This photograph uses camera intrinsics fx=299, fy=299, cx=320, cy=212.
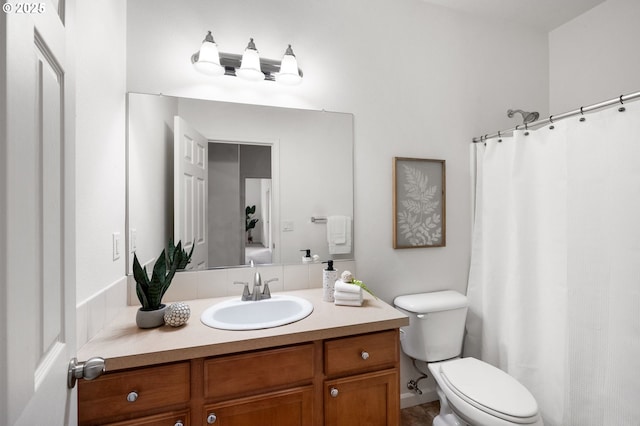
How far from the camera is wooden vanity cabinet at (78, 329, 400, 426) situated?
990 millimetres

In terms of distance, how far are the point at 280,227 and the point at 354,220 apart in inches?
18.2

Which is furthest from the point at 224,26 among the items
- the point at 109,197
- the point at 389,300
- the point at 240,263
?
the point at 389,300

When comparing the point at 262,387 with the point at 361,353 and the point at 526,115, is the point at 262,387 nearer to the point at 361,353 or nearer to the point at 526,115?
the point at 361,353

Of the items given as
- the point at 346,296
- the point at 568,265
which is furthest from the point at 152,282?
the point at 568,265

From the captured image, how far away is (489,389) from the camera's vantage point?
1385 millimetres

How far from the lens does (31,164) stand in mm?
464

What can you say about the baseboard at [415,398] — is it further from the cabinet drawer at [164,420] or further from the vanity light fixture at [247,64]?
the vanity light fixture at [247,64]

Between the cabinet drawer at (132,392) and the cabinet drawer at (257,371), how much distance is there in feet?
0.31

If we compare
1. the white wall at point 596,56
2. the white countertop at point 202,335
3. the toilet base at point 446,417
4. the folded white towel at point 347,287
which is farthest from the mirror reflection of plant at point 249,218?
the white wall at point 596,56

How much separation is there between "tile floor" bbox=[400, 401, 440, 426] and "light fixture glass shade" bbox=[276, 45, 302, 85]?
7.00ft

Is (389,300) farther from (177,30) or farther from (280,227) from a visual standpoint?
(177,30)

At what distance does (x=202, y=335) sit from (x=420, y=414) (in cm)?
156

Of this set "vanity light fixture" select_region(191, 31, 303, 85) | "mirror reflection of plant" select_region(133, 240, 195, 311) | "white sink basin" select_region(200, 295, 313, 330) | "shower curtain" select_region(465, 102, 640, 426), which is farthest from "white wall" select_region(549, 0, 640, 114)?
"mirror reflection of plant" select_region(133, 240, 195, 311)

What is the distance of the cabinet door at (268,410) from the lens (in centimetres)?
109
